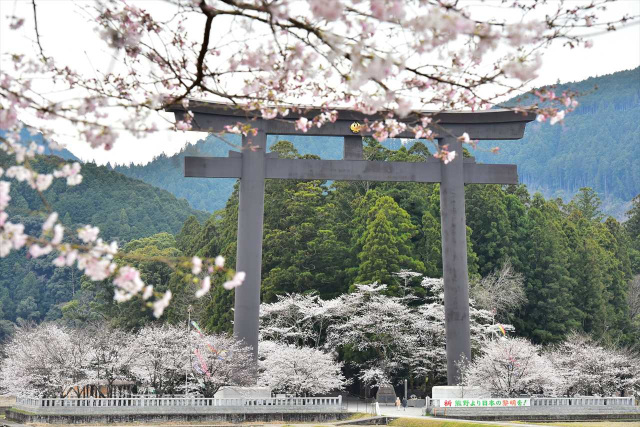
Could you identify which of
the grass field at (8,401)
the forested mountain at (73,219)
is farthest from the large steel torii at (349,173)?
the forested mountain at (73,219)

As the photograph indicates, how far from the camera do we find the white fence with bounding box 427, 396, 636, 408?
75.4 feet

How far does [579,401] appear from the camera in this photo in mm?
23594

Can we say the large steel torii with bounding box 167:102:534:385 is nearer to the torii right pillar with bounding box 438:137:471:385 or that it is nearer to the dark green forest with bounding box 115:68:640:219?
the torii right pillar with bounding box 438:137:471:385

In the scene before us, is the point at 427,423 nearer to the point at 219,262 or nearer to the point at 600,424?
the point at 600,424

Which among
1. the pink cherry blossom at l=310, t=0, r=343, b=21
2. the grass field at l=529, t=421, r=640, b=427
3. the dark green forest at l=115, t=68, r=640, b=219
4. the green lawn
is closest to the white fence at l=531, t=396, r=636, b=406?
the grass field at l=529, t=421, r=640, b=427

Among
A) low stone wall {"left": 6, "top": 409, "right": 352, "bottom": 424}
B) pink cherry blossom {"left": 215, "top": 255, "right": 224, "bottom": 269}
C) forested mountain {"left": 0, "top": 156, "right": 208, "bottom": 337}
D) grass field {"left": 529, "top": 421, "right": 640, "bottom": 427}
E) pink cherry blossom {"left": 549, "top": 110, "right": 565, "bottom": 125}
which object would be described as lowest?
low stone wall {"left": 6, "top": 409, "right": 352, "bottom": 424}

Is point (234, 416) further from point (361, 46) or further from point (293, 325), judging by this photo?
point (361, 46)

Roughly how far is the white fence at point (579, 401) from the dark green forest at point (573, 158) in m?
114

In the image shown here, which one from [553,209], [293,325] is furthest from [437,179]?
[553,209]

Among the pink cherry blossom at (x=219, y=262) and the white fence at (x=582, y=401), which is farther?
the white fence at (x=582, y=401)

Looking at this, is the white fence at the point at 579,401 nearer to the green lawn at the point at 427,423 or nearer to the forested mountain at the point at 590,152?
the green lawn at the point at 427,423

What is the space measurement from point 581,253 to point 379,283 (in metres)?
13.7

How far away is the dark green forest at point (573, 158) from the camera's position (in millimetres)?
147375

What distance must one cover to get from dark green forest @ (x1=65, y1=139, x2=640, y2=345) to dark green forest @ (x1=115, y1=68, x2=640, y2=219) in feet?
321
